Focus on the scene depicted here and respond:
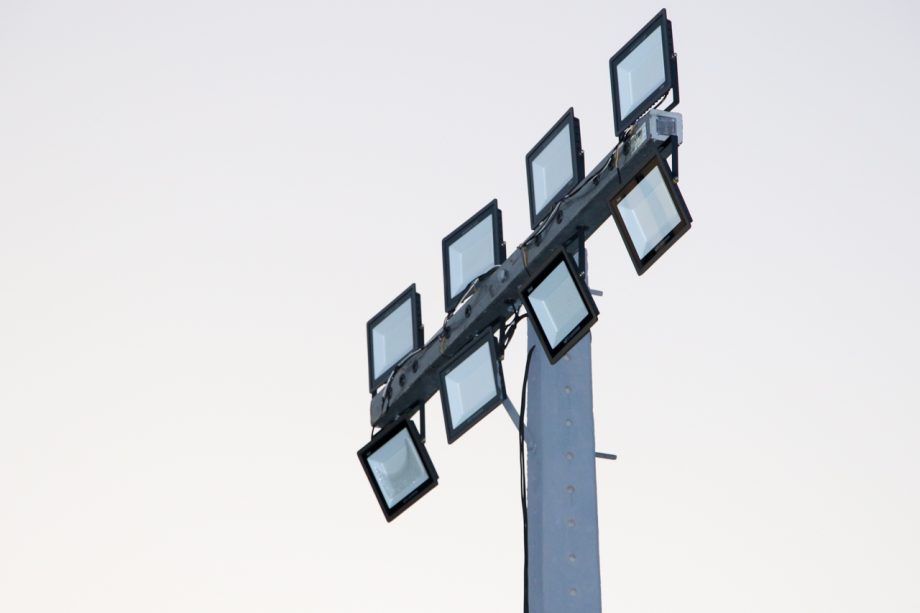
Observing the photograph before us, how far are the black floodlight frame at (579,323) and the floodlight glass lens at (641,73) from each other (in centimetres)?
62

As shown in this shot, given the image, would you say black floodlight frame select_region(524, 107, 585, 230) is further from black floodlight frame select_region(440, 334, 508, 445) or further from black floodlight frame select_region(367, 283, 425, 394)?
black floodlight frame select_region(367, 283, 425, 394)

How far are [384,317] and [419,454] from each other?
3.04ft

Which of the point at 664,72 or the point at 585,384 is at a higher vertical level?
the point at 664,72

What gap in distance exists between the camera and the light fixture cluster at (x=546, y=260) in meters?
6.41

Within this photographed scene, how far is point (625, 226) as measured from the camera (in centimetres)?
645

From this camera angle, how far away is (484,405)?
7262mm

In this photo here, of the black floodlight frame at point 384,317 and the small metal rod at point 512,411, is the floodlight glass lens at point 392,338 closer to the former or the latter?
the black floodlight frame at point 384,317

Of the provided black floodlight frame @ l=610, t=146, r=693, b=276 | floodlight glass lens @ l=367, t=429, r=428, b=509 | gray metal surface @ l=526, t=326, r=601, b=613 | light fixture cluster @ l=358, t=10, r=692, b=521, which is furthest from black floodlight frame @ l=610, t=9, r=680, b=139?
floodlight glass lens @ l=367, t=429, r=428, b=509

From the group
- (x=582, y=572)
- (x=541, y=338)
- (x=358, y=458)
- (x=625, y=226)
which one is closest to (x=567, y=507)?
(x=582, y=572)

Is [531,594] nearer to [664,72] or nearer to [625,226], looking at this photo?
[625,226]

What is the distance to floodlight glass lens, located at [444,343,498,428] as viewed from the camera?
7.27 m

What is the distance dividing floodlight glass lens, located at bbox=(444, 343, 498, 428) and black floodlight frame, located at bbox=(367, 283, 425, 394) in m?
0.56

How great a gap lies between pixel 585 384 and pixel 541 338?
29cm

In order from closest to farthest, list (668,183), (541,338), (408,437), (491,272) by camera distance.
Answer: (668,183)
(541,338)
(491,272)
(408,437)
